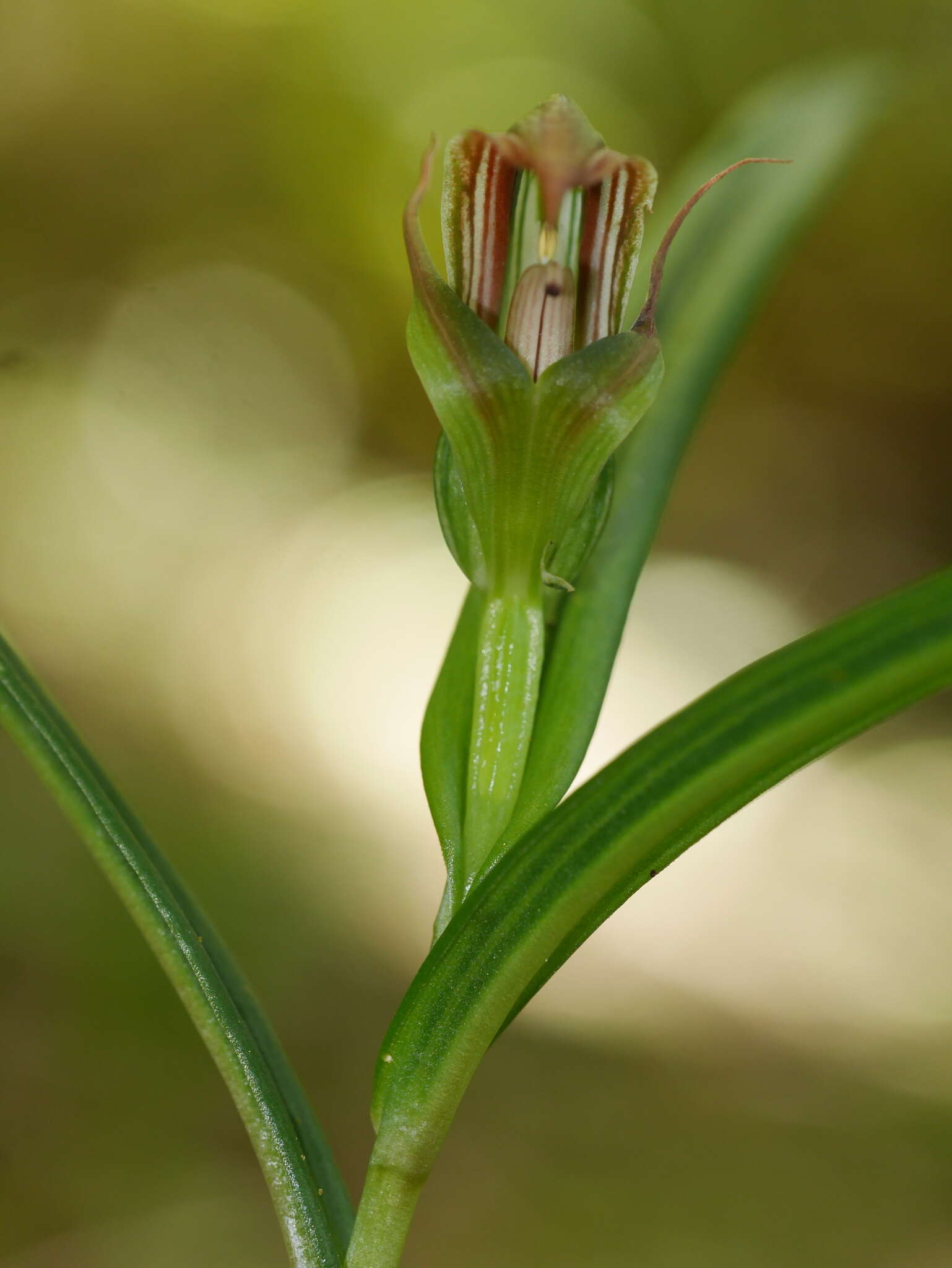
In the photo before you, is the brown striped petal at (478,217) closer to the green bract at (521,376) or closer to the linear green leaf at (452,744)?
the green bract at (521,376)

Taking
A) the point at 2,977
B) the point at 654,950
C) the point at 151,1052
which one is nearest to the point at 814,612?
the point at 654,950

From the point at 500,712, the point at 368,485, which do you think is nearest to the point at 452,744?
the point at 500,712

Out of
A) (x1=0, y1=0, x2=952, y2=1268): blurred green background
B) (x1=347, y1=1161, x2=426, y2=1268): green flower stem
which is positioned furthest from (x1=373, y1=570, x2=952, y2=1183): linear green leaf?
(x1=0, y1=0, x2=952, y2=1268): blurred green background

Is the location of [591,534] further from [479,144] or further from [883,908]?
[883,908]

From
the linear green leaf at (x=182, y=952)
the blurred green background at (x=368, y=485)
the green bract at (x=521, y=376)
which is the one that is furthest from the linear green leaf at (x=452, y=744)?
the blurred green background at (x=368, y=485)

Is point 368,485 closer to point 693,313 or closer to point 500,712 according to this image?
point 693,313

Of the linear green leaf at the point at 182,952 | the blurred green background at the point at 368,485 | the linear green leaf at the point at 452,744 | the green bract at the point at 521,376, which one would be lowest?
the linear green leaf at the point at 182,952

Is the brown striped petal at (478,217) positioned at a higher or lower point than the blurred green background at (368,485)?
lower

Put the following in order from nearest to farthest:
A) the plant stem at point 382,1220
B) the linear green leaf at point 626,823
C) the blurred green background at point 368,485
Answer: the linear green leaf at point 626,823 → the plant stem at point 382,1220 → the blurred green background at point 368,485
